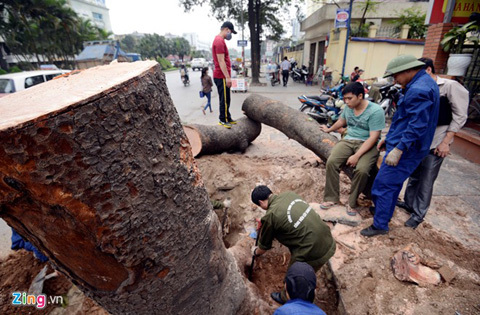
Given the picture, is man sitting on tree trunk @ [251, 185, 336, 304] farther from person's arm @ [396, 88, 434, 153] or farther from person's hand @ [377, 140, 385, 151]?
person's hand @ [377, 140, 385, 151]

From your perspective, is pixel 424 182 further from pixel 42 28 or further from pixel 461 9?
pixel 42 28

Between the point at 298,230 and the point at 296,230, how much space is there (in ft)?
0.06

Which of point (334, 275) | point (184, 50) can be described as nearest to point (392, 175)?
point (334, 275)

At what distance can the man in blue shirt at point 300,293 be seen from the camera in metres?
1.53

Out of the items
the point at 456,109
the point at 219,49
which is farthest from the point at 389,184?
the point at 219,49

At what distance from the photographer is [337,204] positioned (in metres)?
3.23

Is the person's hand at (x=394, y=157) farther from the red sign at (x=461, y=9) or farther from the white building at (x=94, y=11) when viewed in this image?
the white building at (x=94, y=11)

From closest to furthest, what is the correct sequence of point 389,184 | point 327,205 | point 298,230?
point 298,230 → point 389,184 → point 327,205

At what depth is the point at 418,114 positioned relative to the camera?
214 centimetres

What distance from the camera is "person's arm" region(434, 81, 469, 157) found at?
97.8 inches

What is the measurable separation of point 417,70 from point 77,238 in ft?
9.42

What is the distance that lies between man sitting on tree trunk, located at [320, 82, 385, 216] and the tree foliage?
86.7 feet

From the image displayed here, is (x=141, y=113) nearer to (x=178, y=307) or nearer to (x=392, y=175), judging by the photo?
(x=178, y=307)

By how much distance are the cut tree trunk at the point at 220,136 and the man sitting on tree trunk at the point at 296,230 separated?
226 centimetres
